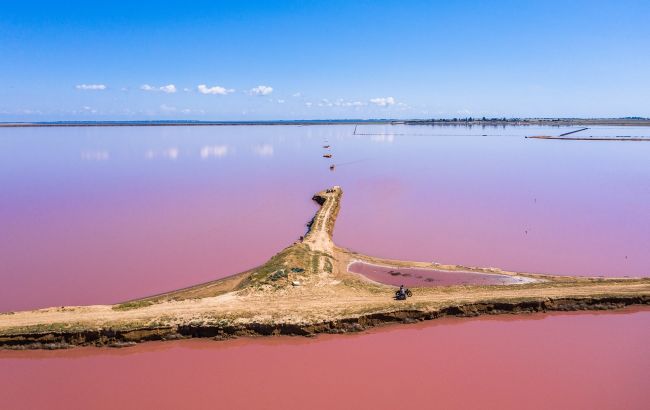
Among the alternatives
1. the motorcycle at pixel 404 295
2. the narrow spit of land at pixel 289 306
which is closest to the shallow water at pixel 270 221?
the narrow spit of land at pixel 289 306

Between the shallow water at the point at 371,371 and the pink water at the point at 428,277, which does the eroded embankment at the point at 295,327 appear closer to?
the shallow water at the point at 371,371

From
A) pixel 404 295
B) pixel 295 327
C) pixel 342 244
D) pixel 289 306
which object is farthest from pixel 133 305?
Result: pixel 342 244

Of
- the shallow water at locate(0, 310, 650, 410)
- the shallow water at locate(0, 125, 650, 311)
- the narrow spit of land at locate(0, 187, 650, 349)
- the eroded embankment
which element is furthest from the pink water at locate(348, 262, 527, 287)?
the shallow water at locate(0, 310, 650, 410)

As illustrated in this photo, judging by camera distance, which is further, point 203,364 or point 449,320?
point 449,320

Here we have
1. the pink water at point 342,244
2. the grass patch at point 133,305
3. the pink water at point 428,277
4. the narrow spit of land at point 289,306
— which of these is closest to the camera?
the pink water at point 342,244

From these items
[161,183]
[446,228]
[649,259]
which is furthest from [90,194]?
[649,259]

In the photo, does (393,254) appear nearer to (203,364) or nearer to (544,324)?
(544,324)
